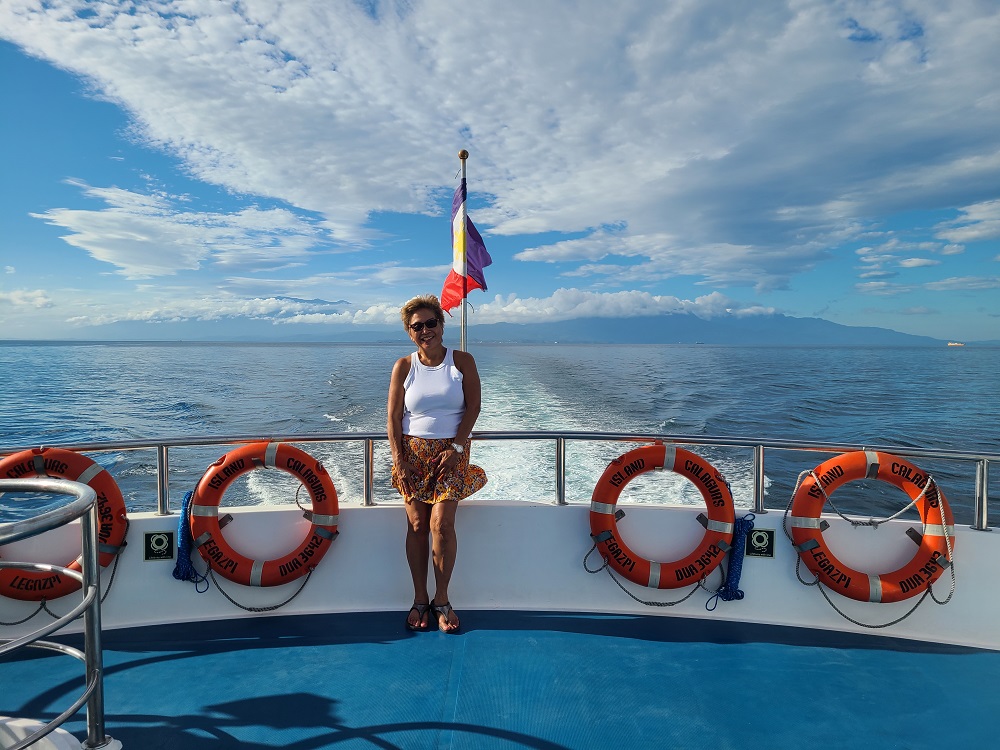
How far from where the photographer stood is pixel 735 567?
274 centimetres

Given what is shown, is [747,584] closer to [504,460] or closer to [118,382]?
[504,460]

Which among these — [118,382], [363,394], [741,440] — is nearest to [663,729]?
[741,440]

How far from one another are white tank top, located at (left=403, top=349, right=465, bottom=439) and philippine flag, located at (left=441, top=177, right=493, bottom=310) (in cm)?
107

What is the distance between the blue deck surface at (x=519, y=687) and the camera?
6.28ft

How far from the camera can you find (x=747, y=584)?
2.77 meters

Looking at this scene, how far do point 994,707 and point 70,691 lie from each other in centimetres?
318

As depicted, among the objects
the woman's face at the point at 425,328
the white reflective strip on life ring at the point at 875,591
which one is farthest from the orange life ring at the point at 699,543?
the woman's face at the point at 425,328

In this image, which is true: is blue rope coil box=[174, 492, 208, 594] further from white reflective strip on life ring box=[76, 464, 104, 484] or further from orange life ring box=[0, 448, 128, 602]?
white reflective strip on life ring box=[76, 464, 104, 484]

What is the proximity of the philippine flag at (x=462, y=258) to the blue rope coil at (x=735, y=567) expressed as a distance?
1.90 metres

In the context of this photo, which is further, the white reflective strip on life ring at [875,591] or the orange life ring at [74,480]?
the white reflective strip on life ring at [875,591]

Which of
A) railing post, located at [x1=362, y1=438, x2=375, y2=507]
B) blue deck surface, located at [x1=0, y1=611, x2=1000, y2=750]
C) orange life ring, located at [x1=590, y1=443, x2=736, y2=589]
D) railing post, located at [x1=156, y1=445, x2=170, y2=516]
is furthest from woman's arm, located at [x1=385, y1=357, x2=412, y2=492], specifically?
railing post, located at [x1=156, y1=445, x2=170, y2=516]

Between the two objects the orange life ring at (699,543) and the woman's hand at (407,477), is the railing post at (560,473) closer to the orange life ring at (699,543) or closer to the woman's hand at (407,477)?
the orange life ring at (699,543)

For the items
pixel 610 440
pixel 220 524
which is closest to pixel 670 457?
pixel 610 440

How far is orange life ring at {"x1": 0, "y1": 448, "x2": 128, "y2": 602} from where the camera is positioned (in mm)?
2482
